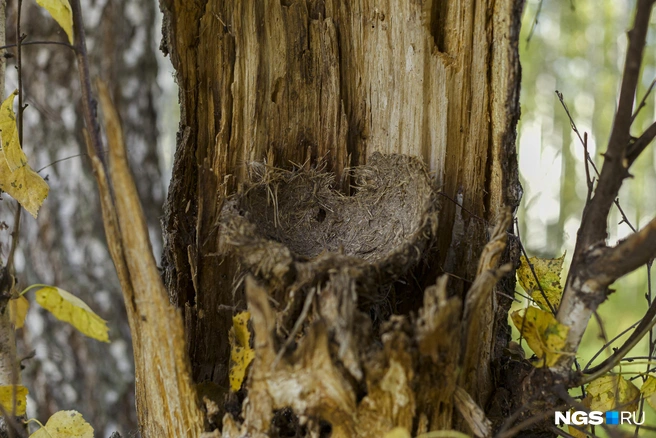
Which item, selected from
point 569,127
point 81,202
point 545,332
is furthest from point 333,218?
point 569,127

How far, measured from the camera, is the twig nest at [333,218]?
982 millimetres

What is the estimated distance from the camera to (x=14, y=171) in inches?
39.4

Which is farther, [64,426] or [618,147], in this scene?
[64,426]

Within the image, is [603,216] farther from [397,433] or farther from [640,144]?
[397,433]

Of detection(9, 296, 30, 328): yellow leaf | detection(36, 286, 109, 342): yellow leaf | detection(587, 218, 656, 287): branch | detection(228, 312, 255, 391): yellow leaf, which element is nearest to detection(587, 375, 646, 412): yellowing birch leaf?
detection(587, 218, 656, 287): branch

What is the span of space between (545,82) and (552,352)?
708cm

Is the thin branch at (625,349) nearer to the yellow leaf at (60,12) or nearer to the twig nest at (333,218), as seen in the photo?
the twig nest at (333,218)

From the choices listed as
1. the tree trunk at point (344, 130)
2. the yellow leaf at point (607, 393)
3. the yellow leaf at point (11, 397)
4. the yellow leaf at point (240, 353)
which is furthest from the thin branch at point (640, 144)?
the yellow leaf at point (11, 397)

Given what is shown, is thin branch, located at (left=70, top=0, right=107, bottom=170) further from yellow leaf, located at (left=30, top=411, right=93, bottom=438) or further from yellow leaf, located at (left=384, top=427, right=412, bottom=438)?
yellow leaf, located at (left=384, top=427, right=412, bottom=438)

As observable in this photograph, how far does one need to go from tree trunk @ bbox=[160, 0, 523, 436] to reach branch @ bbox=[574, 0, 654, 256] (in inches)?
7.6

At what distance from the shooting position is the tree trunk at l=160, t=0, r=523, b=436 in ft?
3.65

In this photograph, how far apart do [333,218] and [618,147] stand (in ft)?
2.34

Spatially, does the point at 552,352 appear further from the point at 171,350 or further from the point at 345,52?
the point at 345,52

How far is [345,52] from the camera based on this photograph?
1.35m
